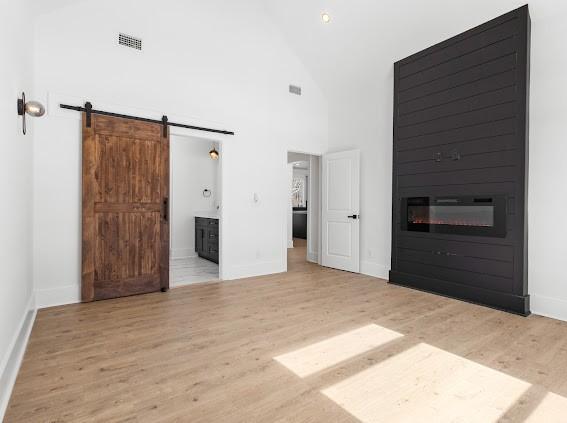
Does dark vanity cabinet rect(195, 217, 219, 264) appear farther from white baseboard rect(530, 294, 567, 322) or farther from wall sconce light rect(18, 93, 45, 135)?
white baseboard rect(530, 294, 567, 322)

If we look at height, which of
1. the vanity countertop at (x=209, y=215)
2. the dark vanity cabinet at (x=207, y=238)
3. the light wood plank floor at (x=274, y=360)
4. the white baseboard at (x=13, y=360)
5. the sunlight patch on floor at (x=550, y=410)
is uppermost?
the vanity countertop at (x=209, y=215)

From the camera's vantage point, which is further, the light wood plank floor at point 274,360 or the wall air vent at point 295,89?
the wall air vent at point 295,89

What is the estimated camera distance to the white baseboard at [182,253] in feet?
23.2

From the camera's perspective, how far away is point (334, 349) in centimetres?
262

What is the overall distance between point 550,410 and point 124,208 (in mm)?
4335

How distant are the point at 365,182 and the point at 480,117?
2.05 meters

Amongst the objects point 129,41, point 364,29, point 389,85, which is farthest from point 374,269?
point 129,41

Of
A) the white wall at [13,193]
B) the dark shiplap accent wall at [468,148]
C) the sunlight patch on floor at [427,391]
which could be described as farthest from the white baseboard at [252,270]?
the sunlight patch on floor at [427,391]

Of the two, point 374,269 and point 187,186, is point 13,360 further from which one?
point 187,186

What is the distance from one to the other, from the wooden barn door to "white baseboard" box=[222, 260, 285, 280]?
985mm

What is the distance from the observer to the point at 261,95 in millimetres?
5438

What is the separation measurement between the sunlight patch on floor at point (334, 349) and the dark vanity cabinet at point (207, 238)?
12.2 feet

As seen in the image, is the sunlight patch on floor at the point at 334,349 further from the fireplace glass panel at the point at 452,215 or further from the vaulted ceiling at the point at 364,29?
the vaulted ceiling at the point at 364,29

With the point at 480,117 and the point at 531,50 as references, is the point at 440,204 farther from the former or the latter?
the point at 531,50
